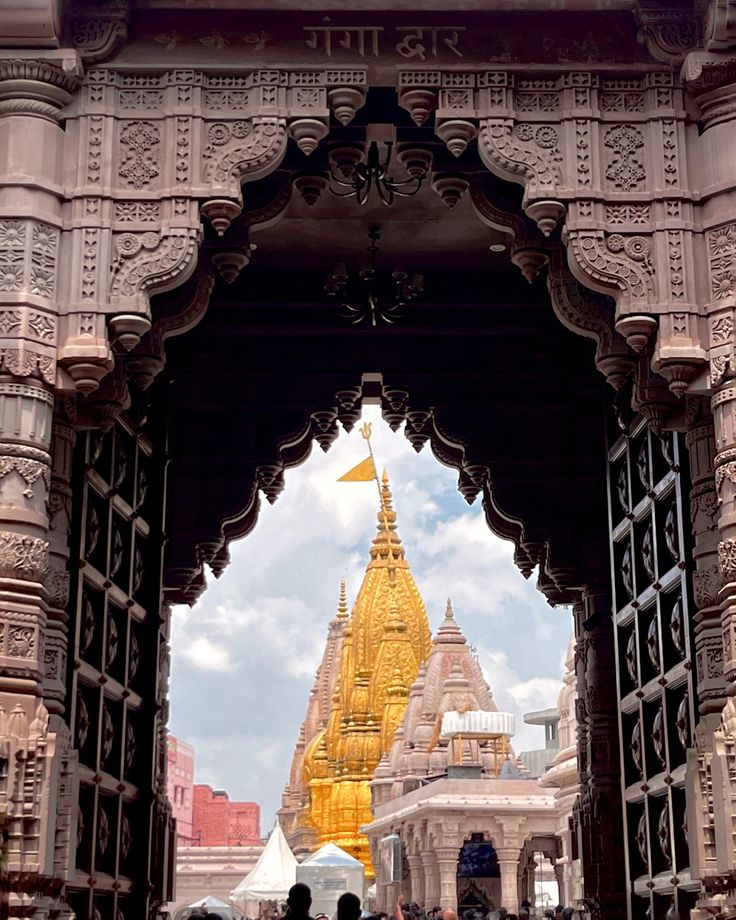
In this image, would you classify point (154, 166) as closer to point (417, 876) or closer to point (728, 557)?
point (728, 557)

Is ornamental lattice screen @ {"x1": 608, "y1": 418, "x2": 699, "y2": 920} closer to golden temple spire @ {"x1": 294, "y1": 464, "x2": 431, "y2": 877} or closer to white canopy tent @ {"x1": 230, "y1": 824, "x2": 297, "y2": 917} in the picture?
white canopy tent @ {"x1": 230, "y1": 824, "x2": 297, "y2": 917}

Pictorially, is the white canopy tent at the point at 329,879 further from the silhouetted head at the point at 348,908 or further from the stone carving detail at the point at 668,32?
the stone carving detail at the point at 668,32

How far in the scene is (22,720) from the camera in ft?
26.5

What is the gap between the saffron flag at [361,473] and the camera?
1941 inches

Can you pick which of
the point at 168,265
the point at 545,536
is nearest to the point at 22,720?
the point at 168,265

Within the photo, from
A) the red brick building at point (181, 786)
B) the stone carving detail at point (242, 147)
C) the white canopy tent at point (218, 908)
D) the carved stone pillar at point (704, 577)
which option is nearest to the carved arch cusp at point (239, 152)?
the stone carving detail at point (242, 147)

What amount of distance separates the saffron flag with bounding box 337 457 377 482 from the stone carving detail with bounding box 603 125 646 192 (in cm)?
3991

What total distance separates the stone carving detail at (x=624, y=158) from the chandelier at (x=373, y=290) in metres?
3.58

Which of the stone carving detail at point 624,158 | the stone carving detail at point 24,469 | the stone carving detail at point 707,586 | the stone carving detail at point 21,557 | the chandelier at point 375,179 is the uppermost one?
the chandelier at point 375,179

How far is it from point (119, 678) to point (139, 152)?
4430 millimetres

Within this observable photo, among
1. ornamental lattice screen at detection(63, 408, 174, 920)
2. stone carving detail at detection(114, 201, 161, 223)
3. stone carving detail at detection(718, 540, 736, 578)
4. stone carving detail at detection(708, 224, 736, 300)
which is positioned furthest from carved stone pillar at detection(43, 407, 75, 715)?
stone carving detail at detection(708, 224, 736, 300)

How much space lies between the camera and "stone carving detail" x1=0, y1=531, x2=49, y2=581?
824cm

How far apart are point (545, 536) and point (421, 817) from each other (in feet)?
86.7

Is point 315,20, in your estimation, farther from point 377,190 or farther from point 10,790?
point 10,790
